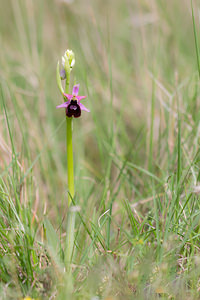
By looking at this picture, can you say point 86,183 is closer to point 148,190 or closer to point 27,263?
point 148,190

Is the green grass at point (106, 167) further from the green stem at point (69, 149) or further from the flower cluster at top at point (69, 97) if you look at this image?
the flower cluster at top at point (69, 97)

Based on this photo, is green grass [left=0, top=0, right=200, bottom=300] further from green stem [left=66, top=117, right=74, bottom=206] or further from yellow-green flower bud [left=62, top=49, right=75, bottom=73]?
yellow-green flower bud [left=62, top=49, right=75, bottom=73]

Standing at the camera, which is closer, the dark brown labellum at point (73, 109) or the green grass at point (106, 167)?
the green grass at point (106, 167)

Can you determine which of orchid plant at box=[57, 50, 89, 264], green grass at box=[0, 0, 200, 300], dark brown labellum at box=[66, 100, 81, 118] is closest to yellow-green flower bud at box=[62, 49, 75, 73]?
orchid plant at box=[57, 50, 89, 264]

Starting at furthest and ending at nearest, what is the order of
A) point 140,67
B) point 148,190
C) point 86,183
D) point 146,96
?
1. point 140,67
2. point 146,96
3. point 86,183
4. point 148,190

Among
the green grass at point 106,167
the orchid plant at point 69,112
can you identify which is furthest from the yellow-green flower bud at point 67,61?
the green grass at point 106,167

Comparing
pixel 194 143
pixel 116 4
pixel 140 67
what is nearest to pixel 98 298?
pixel 194 143

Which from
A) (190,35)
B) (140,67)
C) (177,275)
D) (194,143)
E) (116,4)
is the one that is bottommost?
(177,275)

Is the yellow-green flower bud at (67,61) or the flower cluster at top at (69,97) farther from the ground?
the yellow-green flower bud at (67,61)
